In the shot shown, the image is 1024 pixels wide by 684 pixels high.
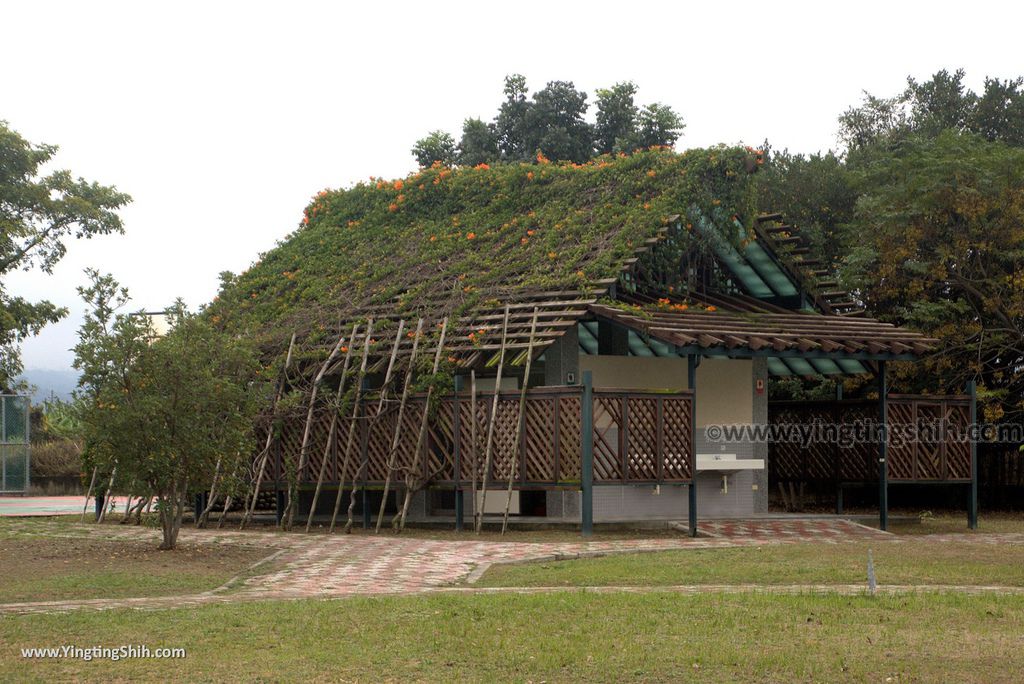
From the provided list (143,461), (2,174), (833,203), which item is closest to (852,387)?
(833,203)

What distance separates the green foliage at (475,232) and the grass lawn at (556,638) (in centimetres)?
891

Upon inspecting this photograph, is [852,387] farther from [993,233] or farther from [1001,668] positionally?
[1001,668]

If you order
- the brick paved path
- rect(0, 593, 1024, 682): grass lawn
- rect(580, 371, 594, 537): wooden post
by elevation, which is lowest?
rect(0, 593, 1024, 682): grass lawn

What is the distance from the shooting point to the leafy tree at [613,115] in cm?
4112

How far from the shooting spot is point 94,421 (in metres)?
16.0

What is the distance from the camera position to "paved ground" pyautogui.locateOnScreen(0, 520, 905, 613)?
12.3 m

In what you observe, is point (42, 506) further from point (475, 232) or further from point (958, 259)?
point (958, 259)

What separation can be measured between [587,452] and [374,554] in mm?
3755

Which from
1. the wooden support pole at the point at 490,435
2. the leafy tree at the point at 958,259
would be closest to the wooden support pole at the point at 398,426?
the wooden support pole at the point at 490,435

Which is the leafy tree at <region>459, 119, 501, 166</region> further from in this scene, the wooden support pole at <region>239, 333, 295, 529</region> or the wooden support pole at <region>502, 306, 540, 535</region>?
the wooden support pole at <region>502, 306, 540, 535</region>

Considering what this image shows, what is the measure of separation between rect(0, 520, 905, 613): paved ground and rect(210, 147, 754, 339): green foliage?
3.57m

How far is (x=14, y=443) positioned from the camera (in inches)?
1340

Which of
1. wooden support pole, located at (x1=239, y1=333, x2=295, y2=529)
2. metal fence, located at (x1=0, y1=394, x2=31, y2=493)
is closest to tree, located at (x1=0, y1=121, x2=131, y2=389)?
metal fence, located at (x1=0, y1=394, x2=31, y2=493)

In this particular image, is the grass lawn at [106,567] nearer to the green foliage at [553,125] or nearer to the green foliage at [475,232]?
the green foliage at [475,232]
